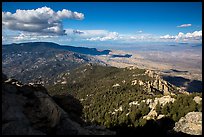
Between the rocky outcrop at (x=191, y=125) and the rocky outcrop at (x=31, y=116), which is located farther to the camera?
the rocky outcrop at (x=191, y=125)

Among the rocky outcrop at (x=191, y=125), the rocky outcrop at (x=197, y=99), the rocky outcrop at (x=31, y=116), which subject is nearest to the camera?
the rocky outcrop at (x=31, y=116)

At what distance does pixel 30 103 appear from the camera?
26.5m

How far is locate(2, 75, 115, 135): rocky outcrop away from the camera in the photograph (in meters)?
21.7

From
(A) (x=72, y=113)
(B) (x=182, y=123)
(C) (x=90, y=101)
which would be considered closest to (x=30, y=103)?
(A) (x=72, y=113)

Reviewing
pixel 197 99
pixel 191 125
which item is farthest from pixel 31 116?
pixel 197 99

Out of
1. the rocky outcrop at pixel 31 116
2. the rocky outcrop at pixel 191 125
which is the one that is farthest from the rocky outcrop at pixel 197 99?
the rocky outcrop at pixel 31 116

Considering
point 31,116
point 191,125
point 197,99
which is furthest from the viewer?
point 197,99

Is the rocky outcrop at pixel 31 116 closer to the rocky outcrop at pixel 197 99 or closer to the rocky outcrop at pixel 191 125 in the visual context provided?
the rocky outcrop at pixel 191 125

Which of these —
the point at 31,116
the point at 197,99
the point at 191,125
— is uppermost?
the point at 31,116

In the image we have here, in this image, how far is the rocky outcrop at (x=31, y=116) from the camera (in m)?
21.7

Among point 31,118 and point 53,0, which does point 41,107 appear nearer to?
point 31,118

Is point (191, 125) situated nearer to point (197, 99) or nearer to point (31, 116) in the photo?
point (31, 116)

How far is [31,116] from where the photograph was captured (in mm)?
25203

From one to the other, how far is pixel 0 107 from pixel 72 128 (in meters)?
7.98
